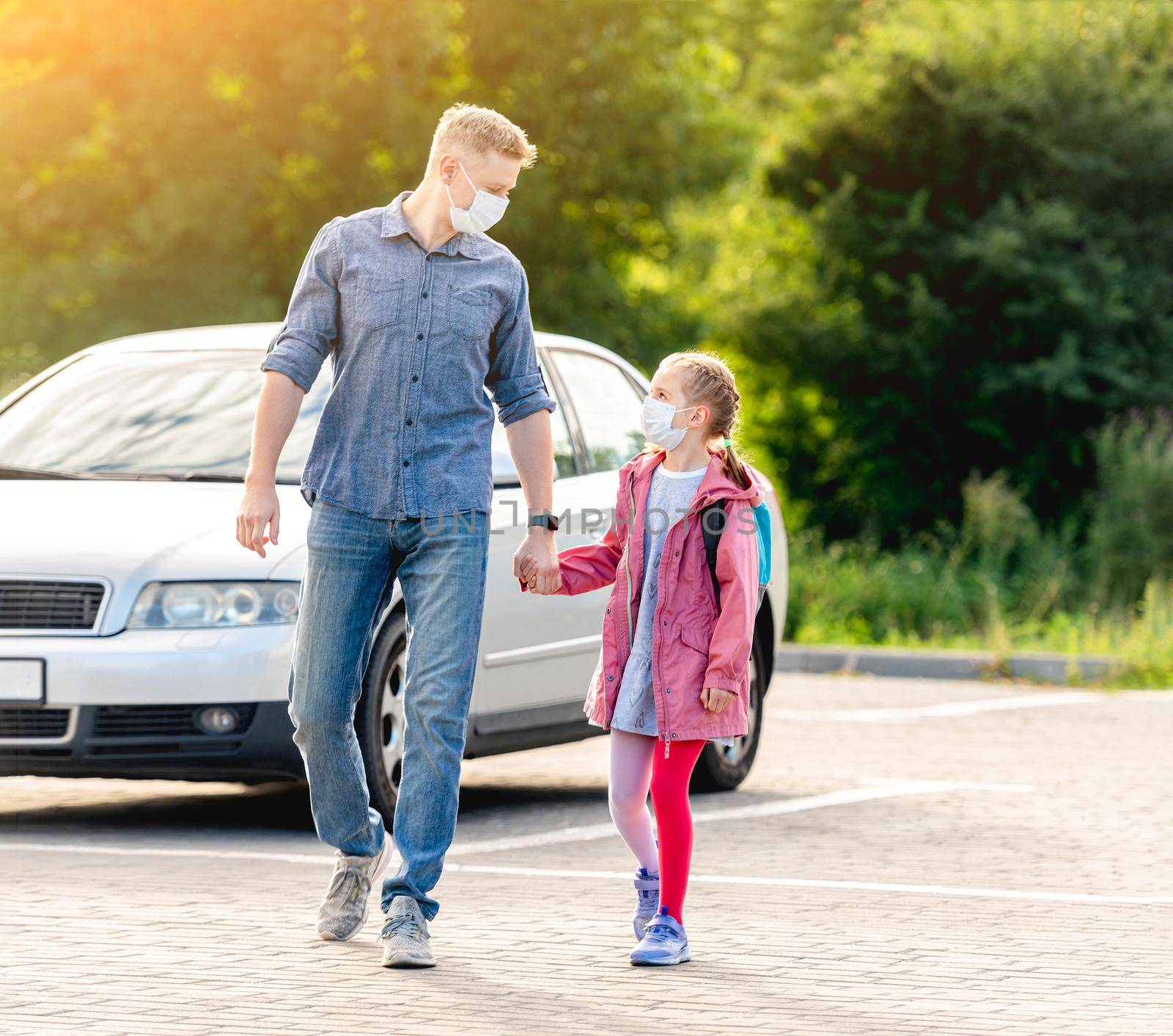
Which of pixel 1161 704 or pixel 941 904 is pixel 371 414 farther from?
pixel 1161 704

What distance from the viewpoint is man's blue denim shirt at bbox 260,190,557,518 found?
5090 millimetres

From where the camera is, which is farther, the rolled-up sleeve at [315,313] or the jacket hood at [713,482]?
the jacket hood at [713,482]

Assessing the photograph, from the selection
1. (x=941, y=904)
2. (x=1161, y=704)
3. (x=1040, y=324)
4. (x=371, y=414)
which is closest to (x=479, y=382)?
(x=371, y=414)

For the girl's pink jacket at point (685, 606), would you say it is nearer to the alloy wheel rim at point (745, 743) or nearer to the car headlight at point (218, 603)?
the car headlight at point (218, 603)

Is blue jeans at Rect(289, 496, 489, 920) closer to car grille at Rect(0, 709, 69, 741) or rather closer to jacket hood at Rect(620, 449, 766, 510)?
jacket hood at Rect(620, 449, 766, 510)

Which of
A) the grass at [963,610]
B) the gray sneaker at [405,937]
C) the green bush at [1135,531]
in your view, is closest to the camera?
the gray sneaker at [405,937]

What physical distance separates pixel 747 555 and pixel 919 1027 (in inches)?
50.5

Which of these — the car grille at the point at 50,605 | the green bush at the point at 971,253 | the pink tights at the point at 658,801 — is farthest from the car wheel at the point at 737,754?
the green bush at the point at 971,253

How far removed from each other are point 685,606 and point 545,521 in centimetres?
41

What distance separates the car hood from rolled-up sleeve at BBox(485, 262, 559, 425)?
153 cm

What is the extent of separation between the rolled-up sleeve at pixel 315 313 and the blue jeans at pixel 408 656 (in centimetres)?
36

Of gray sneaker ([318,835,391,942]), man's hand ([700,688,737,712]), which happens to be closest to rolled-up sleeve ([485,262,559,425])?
man's hand ([700,688,737,712])

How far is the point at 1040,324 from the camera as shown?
21.0m

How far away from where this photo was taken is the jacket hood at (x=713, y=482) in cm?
525
